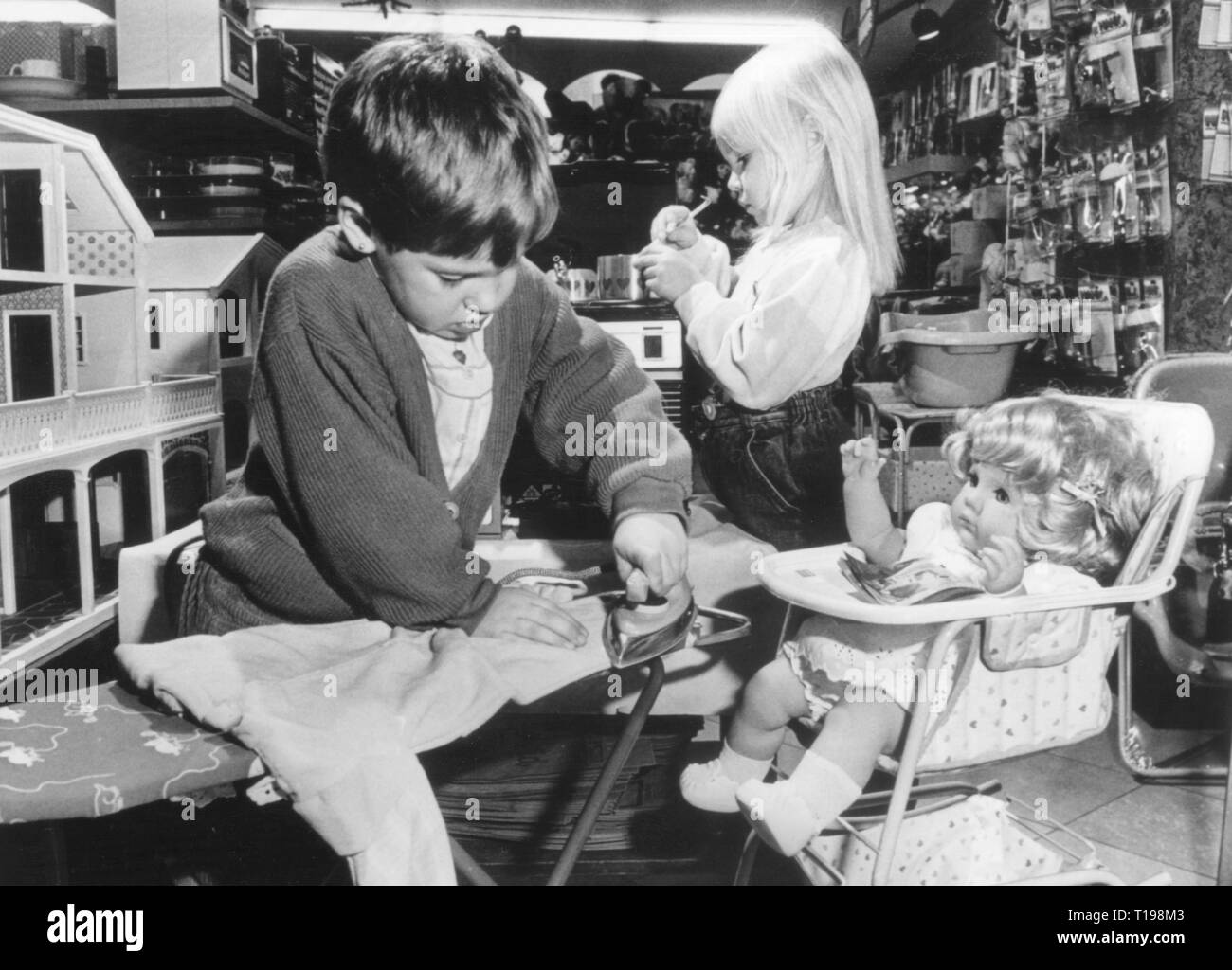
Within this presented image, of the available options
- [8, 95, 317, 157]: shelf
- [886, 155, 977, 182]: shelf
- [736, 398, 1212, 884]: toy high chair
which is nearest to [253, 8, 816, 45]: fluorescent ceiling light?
[8, 95, 317, 157]: shelf

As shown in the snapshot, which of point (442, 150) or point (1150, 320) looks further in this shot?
point (1150, 320)

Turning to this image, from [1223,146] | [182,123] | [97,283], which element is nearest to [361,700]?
[97,283]

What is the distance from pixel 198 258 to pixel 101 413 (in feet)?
1.21

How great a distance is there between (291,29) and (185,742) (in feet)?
4.79

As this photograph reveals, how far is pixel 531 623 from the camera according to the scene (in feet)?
2.89

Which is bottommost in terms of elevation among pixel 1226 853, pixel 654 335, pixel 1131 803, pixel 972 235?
pixel 1131 803

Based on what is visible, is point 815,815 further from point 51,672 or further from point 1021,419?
point 51,672

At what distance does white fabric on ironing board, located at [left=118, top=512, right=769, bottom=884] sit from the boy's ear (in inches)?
13.7

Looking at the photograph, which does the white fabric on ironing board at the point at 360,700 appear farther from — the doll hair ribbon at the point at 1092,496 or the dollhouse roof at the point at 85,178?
the dollhouse roof at the point at 85,178

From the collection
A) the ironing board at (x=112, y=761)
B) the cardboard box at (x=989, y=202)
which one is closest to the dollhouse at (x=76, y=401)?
the ironing board at (x=112, y=761)

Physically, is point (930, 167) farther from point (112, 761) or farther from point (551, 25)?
point (112, 761)

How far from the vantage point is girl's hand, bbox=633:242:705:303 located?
1341 millimetres

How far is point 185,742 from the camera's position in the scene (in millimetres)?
763

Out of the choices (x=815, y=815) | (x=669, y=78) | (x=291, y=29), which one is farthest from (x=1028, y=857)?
(x=291, y=29)
